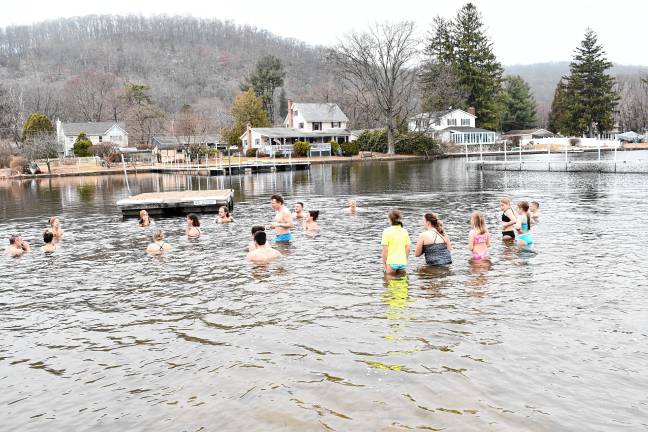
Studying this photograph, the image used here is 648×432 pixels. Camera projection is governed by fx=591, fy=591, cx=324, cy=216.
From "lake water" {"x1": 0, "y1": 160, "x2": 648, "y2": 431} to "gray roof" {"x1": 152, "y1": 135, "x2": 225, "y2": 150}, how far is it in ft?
264

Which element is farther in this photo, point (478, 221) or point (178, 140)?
point (178, 140)

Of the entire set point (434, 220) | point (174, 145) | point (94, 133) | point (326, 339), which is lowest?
point (326, 339)

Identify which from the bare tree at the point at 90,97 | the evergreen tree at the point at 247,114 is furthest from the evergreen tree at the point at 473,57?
the bare tree at the point at 90,97

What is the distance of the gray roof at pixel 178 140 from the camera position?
320ft

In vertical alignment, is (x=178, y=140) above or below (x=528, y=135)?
above

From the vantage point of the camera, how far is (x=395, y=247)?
13.9 meters

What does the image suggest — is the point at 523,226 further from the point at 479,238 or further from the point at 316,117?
the point at 316,117

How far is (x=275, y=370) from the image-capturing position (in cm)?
882

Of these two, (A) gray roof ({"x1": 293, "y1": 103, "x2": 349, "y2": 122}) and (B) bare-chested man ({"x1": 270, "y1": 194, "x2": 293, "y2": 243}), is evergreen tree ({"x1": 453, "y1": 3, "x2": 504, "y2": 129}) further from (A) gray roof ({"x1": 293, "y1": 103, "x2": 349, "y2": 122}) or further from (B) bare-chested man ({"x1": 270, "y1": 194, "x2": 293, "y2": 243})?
(B) bare-chested man ({"x1": 270, "y1": 194, "x2": 293, "y2": 243})

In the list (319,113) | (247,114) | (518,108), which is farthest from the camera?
(518,108)

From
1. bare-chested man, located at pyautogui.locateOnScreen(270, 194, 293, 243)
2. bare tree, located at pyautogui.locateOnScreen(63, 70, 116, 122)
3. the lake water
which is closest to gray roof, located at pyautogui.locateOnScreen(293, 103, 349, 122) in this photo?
bare tree, located at pyautogui.locateOnScreen(63, 70, 116, 122)

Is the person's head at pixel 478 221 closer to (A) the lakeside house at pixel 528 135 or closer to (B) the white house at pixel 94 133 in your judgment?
(B) the white house at pixel 94 133

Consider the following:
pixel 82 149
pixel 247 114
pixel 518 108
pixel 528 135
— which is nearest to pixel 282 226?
pixel 82 149

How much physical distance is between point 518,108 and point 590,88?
2627 centimetres
